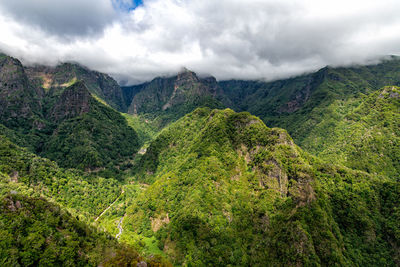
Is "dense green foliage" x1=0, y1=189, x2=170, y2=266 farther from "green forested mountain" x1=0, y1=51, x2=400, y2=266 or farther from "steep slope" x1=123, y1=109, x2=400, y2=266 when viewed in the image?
"steep slope" x1=123, y1=109, x2=400, y2=266

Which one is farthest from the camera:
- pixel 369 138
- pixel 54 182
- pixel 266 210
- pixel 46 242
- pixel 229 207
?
pixel 369 138

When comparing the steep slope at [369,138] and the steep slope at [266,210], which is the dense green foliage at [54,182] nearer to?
the steep slope at [266,210]

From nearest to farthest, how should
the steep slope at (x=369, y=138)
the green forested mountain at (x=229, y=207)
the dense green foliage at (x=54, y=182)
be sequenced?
the green forested mountain at (x=229, y=207)
the dense green foliage at (x=54, y=182)
the steep slope at (x=369, y=138)

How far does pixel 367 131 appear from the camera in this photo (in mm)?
149750

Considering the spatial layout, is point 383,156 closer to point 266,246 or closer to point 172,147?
point 266,246

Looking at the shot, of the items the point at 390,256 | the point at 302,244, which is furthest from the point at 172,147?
the point at 390,256

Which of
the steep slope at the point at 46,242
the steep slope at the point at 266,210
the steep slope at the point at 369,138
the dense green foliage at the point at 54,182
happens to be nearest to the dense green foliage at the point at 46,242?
the steep slope at the point at 46,242

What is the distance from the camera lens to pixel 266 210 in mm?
85688

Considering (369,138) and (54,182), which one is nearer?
(54,182)

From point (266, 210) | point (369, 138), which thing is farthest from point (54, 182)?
point (369, 138)

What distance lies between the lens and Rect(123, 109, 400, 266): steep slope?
75188mm

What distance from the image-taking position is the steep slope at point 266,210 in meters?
75.2

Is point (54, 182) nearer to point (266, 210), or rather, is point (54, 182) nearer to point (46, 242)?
point (46, 242)

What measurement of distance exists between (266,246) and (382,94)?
594 feet
